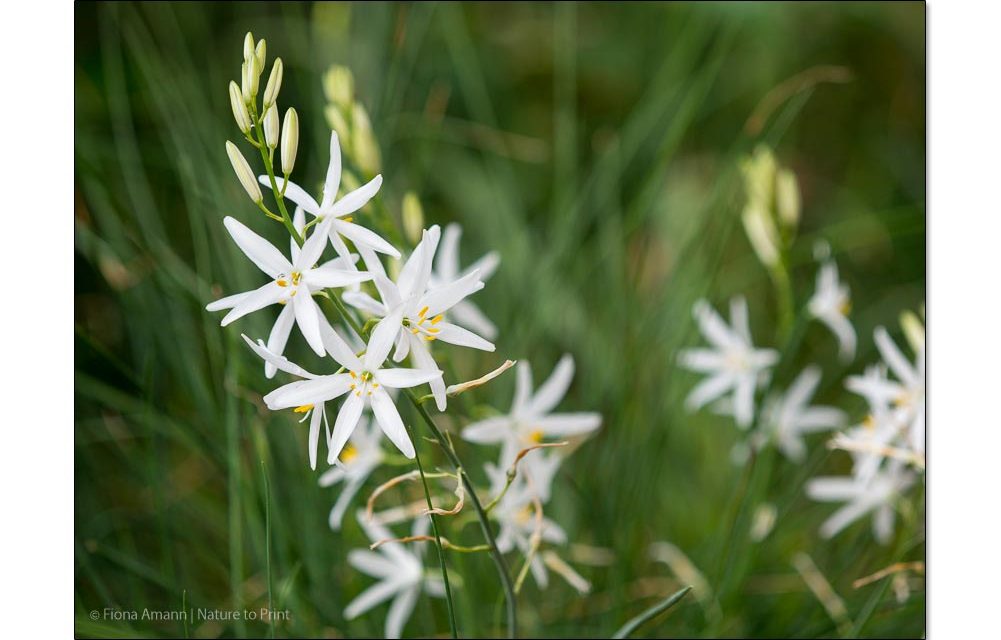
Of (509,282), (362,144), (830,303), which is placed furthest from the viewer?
(509,282)

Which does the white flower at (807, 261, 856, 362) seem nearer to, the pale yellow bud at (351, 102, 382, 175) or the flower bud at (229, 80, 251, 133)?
the pale yellow bud at (351, 102, 382, 175)

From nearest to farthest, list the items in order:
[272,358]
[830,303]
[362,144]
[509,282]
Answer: [272,358]
[362,144]
[830,303]
[509,282]

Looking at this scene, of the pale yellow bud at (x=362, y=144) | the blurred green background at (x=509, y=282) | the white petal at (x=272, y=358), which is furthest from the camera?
the blurred green background at (x=509, y=282)

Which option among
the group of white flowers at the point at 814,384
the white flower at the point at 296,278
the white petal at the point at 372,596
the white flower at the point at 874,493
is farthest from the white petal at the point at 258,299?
the white flower at the point at 874,493

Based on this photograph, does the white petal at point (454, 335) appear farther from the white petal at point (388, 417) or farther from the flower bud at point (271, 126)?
the flower bud at point (271, 126)

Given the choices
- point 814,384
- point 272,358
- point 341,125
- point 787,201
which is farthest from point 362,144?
point 814,384

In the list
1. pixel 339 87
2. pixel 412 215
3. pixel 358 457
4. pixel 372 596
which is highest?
pixel 339 87

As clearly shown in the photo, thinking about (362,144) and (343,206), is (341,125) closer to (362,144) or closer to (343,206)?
(362,144)
